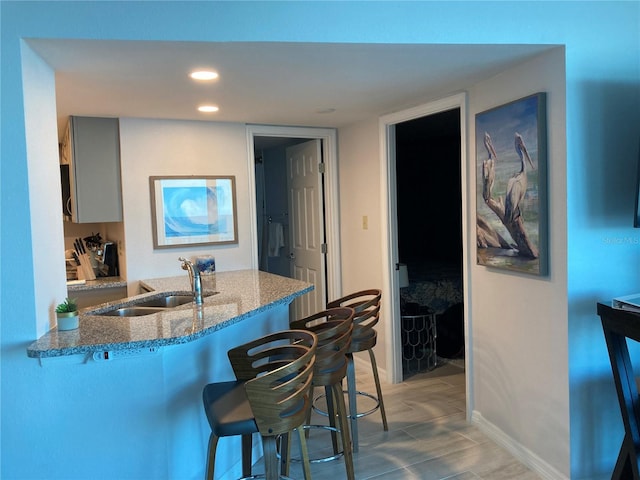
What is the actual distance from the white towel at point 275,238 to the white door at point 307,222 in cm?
25

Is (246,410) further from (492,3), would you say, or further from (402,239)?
(402,239)

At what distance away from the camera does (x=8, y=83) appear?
197 centimetres

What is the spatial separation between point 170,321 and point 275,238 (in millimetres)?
3407

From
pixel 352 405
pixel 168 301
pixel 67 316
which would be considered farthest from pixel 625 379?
pixel 168 301

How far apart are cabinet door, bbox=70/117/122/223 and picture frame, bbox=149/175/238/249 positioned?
0.28 meters

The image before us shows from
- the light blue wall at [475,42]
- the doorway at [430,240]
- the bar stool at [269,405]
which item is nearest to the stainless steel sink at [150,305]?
the light blue wall at [475,42]

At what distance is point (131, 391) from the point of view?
2.15 meters

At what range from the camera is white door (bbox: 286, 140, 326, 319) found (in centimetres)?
472

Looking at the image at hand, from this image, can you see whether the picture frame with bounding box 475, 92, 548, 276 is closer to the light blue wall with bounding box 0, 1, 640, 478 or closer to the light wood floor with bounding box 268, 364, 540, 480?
the light blue wall with bounding box 0, 1, 640, 478

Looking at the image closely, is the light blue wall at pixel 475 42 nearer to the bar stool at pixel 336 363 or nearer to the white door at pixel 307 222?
the bar stool at pixel 336 363

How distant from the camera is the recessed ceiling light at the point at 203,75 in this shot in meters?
2.53

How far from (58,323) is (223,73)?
4.61 ft

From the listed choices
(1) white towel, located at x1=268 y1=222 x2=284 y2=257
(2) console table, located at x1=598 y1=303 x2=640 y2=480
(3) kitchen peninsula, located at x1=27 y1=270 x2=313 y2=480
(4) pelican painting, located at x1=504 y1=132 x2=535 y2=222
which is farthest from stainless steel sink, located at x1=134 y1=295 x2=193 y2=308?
(1) white towel, located at x1=268 y1=222 x2=284 y2=257

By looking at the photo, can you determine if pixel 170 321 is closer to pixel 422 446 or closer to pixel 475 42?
pixel 422 446
